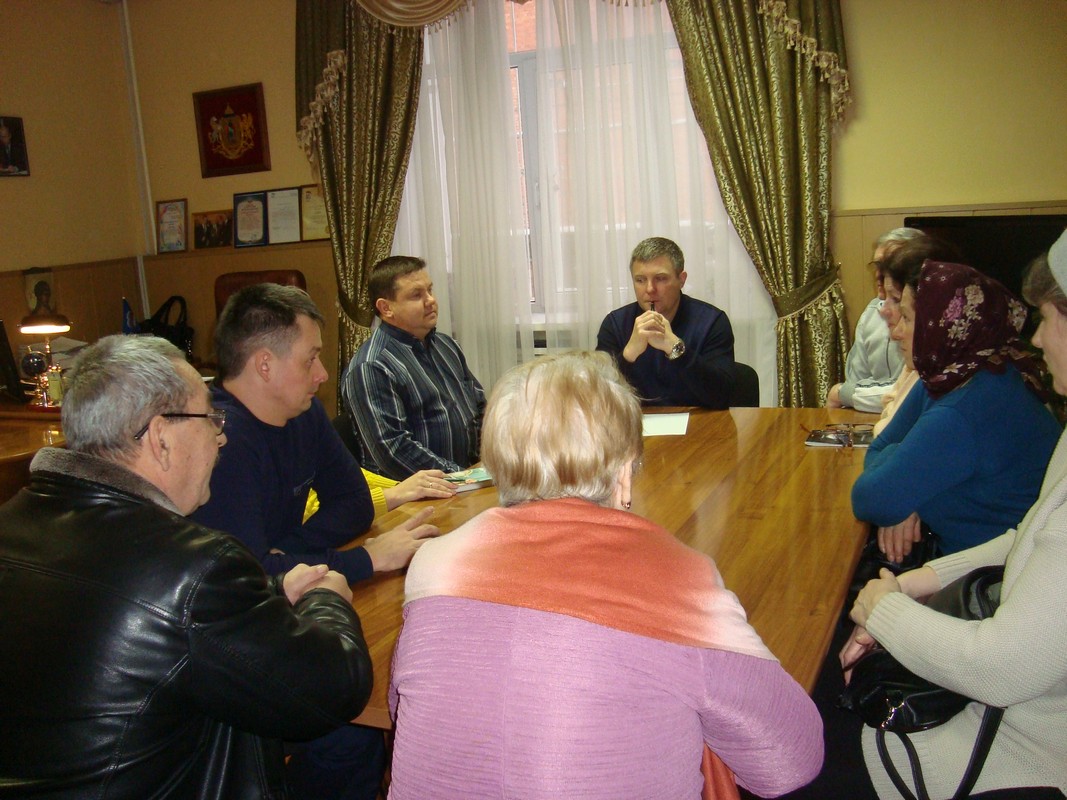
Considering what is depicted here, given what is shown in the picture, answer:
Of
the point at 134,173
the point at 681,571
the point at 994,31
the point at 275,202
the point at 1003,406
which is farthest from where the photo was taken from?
the point at 134,173

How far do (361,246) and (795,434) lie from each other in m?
3.07

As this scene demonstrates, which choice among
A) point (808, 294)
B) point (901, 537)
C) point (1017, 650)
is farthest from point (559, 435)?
point (808, 294)

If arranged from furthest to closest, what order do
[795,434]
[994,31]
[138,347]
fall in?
[994,31]
[795,434]
[138,347]

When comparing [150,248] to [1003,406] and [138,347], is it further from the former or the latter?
[1003,406]

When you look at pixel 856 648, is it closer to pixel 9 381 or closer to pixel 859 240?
pixel 859 240

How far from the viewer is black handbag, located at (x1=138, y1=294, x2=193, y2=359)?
218 inches

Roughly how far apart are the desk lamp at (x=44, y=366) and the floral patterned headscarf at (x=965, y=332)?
3522 mm

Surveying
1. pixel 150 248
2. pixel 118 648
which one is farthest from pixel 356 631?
pixel 150 248

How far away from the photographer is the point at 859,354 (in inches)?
139

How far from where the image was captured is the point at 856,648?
1.71 m

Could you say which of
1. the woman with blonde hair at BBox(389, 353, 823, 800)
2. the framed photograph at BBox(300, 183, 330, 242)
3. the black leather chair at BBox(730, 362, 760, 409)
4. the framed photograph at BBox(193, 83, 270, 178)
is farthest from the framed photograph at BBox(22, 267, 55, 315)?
the woman with blonde hair at BBox(389, 353, 823, 800)

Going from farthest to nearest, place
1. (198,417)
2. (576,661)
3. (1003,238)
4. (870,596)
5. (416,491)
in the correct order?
1. (1003,238)
2. (416,491)
3. (870,596)
4. (198,417)
5. (576,661)

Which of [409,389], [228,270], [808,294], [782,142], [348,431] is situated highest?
[782,142]

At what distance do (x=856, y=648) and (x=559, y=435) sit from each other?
0.85 m
